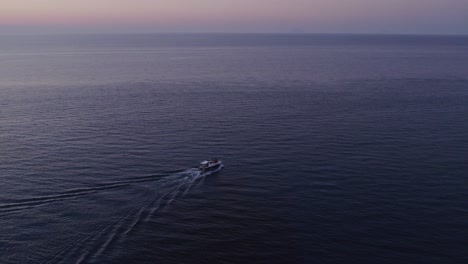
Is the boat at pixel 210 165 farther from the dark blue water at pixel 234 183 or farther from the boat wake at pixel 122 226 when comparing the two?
the boat wake at pixel 122 226

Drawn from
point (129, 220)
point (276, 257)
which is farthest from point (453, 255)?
point (129, 220)

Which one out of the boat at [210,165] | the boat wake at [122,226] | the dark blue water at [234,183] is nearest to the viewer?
the boat wake at [122,226]

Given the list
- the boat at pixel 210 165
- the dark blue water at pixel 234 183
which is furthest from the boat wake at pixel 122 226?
the boat at pixel 210 165

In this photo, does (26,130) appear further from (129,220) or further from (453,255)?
(453,255)

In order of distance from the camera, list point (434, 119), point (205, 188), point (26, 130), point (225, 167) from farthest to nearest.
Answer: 1. point (434, 119)
2. point (26, 130)
3. point (225, 167)
4. point (205, 188)

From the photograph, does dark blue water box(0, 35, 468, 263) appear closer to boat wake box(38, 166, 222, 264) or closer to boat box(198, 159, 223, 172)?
boat wake box(38, 166, 222, 264)

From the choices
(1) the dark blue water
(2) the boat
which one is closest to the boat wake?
(1) the dark blue water
